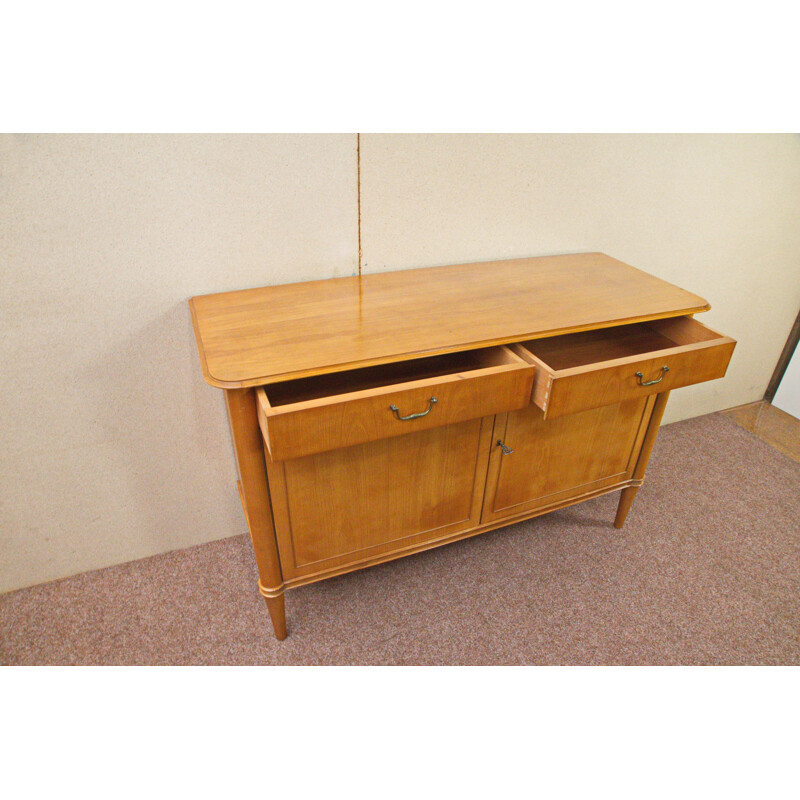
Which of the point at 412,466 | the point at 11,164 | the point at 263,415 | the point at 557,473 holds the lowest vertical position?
the point at 557,473

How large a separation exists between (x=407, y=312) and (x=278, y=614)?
2.36ft

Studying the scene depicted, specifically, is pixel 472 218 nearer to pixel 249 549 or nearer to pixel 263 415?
pixel 263 415

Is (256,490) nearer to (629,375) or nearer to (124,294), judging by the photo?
(124,294)

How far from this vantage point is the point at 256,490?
101 centimetres

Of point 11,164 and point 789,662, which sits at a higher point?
point 11,164

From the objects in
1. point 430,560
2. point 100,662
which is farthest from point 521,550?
point 100,662

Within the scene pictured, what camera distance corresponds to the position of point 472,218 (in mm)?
1317

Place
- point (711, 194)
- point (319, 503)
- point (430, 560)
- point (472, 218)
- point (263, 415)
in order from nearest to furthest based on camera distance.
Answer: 1. point (263, 415)
2. point (319, 503)
3. point (472, 218)
4. point (430, 560)
5. point (711, 194)

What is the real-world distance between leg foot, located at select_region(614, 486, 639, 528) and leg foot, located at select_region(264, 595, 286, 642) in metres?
0.95

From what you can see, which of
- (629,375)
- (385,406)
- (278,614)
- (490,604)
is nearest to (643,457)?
(629,375)

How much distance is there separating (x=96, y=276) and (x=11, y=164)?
223 mm

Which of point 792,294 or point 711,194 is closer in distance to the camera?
point 711,194

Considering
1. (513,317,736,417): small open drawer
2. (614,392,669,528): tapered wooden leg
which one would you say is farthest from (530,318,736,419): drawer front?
(614,392,669,528): tapered wooden leg

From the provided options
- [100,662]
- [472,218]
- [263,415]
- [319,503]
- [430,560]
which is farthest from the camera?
[430,560]
